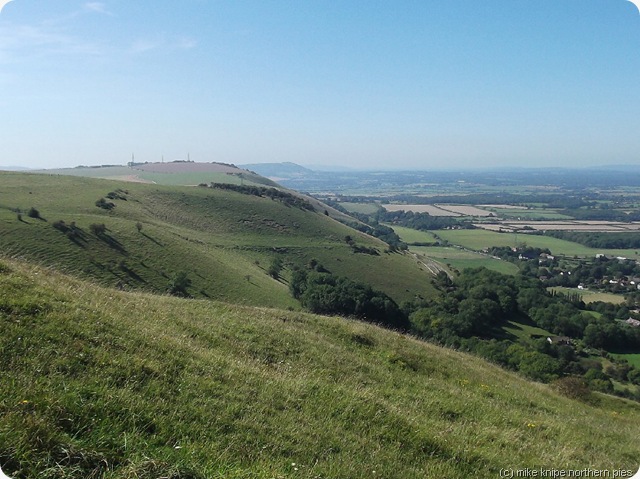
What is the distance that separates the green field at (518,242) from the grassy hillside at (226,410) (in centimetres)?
12927

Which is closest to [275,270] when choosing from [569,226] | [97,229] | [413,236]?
[97,229]

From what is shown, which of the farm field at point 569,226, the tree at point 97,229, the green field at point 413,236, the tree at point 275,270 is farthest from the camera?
the farm field at point 569,226

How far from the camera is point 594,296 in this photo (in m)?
87.4

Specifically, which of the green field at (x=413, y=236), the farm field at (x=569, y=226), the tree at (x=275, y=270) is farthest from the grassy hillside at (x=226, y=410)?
the farm field at (x=569, y=226)

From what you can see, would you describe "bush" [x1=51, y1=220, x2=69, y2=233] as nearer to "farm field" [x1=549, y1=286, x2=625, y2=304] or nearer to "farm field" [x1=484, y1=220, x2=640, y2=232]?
"farm field" [x1=549, y1=286, x2=625, y2=304]

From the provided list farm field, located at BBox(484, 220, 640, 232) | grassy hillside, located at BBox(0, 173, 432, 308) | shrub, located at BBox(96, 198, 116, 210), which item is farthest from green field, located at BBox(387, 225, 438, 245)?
shrub, located at BBox(96, 198, 116, 210)

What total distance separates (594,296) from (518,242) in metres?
52.5

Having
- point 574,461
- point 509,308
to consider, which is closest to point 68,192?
point 509,308

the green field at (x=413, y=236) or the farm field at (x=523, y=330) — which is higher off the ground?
the green field at (x=413, y=236)

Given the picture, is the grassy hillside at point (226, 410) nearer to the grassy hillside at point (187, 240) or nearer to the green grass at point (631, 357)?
the grassy hillside at point (187, 240)

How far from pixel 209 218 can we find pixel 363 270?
39.0m

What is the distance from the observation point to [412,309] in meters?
65.1

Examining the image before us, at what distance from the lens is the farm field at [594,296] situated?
83.8 meters

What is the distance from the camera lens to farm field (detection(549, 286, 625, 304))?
275ft
